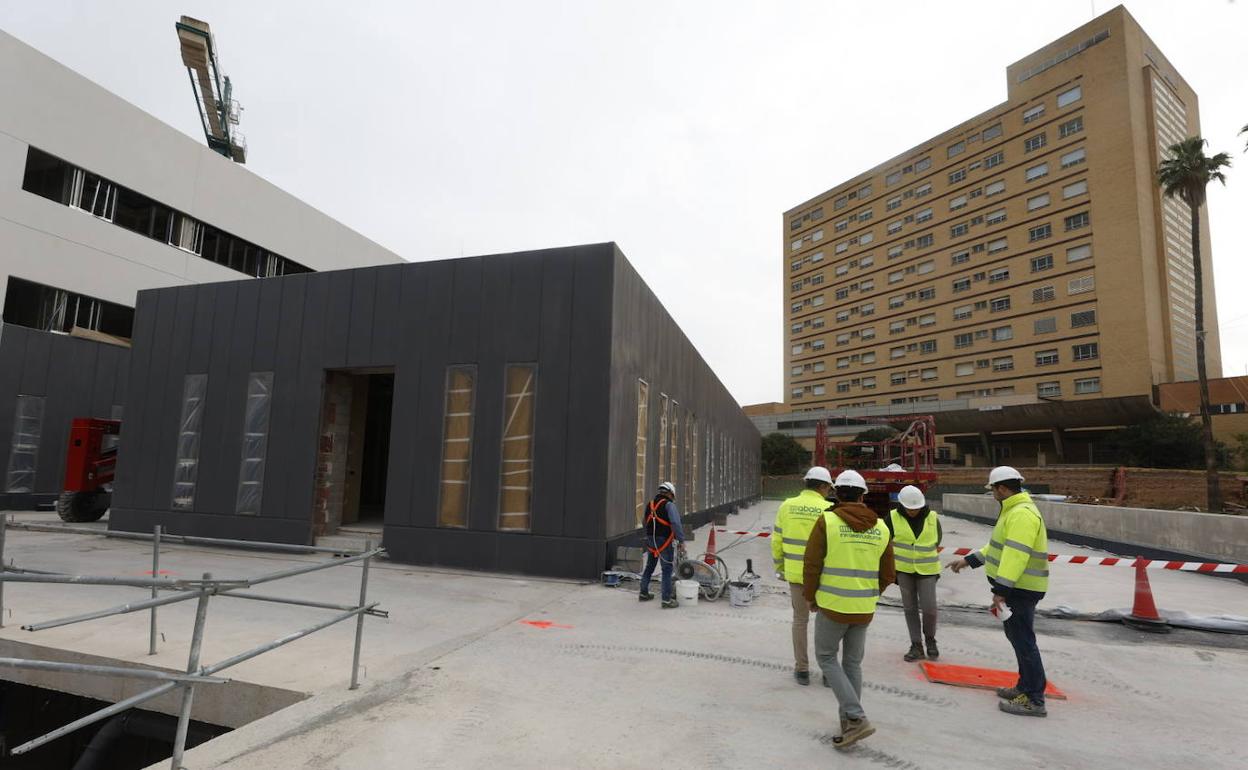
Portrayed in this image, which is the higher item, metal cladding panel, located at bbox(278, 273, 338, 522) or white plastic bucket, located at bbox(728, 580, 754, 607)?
metal cladding panel, located at bbox(278, 273, 338, 522)

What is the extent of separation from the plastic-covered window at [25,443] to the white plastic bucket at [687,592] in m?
21.8

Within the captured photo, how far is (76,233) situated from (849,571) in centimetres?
2851

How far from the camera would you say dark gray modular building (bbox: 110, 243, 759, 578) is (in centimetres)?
1093

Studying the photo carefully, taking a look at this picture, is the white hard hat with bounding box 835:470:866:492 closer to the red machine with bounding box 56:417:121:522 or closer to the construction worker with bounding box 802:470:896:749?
the construction worker with bounding box 802:470:896:749

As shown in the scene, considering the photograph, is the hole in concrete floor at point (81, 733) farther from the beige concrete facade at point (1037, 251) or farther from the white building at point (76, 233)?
the beige concrete facade at point (1037, 251)

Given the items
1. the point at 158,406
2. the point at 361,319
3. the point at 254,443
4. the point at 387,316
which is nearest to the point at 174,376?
the point at 158,406

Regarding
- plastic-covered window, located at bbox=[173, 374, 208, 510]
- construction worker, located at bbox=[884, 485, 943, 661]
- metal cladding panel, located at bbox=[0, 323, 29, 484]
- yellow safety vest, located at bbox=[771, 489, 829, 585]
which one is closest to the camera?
yellow safety vest, located at bbox=[771, 489, 829, 585]

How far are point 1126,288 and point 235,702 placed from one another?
218ft

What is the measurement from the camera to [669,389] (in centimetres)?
1585

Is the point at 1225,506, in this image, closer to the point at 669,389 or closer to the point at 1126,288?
the point at 669,389

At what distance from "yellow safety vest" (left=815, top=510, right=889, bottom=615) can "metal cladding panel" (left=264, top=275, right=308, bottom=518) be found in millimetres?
11612

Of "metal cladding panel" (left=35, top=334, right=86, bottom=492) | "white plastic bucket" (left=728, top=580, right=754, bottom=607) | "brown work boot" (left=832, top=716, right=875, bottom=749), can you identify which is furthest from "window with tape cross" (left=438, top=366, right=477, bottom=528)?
"metal cladding panel" (left=35, top=334, right=86, bottom=492)

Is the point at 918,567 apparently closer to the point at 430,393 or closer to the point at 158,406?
the point at 430,393

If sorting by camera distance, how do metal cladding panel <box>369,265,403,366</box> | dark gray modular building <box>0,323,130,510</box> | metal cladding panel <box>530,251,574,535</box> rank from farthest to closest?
dark gray modular building <box>0,323,130,510</box>, metal cladding panel <box>369,265,403,366</box>, metal cladding panel <box>530,251,574,535</box>
